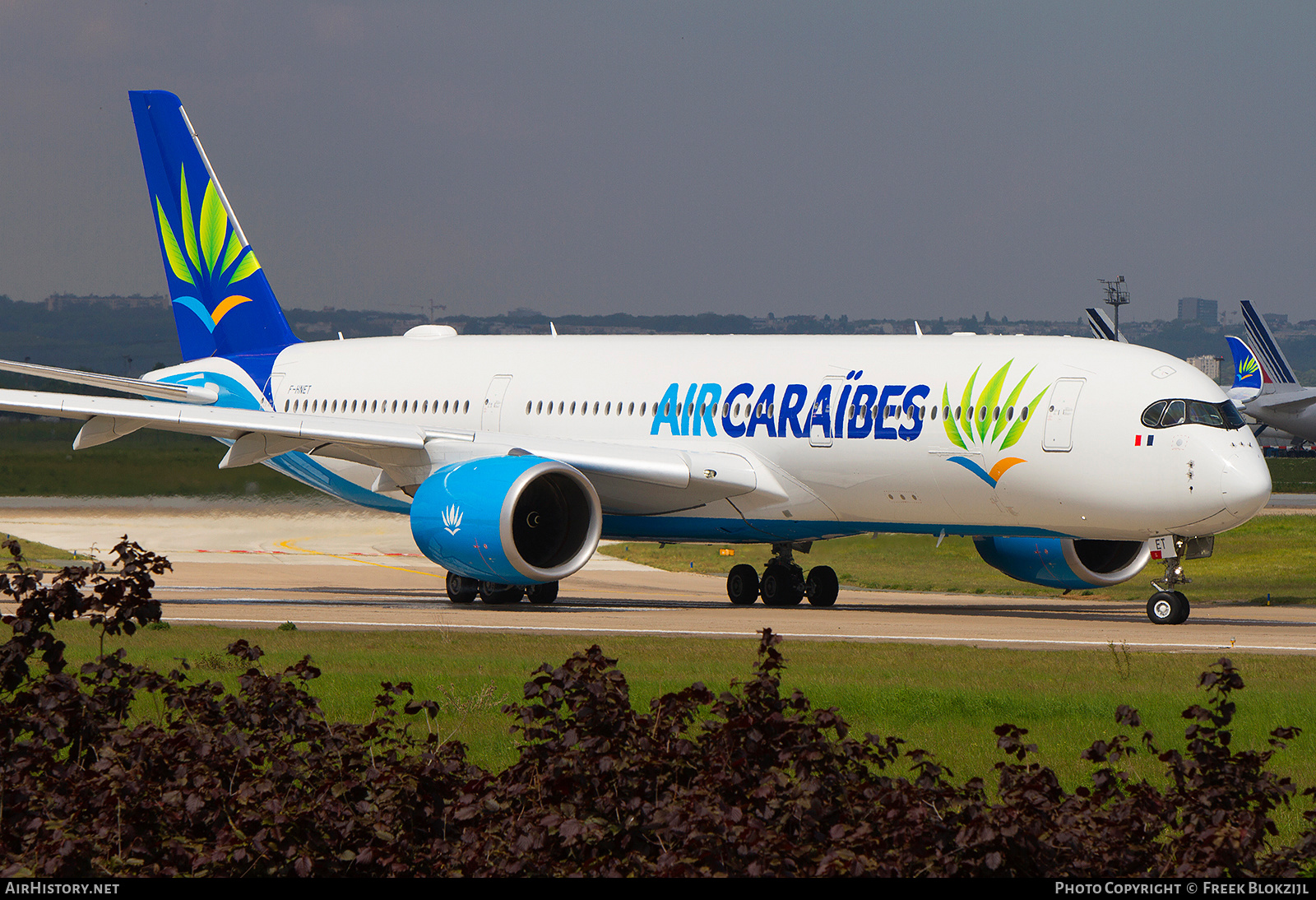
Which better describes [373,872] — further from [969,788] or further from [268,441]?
[268,441]

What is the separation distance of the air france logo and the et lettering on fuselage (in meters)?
4.30

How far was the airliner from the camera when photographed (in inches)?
864

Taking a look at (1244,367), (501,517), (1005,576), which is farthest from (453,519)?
(1244,367)

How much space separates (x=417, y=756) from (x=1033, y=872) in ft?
11.1

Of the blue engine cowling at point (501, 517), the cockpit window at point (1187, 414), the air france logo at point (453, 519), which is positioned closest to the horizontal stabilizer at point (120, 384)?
the blue engine cowling at point (501, 517)

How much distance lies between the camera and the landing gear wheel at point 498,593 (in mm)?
26406

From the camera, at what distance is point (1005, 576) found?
114 ft

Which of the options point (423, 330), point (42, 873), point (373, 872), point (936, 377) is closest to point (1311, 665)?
point (936, 377)

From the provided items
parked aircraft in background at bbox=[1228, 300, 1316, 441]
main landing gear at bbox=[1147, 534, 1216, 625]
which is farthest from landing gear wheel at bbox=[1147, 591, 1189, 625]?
parked aircraft in background at bbox=[1228, 300, 1316, 441]

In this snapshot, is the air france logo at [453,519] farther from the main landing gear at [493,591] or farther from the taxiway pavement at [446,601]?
the main landing gear at [493,591]

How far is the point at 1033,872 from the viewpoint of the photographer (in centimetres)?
711

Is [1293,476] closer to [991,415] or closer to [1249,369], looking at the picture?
[1249,369]

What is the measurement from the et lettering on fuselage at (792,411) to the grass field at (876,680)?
5.97 metres

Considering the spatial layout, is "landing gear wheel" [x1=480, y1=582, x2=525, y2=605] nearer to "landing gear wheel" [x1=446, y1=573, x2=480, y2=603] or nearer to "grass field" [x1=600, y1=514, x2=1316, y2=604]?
"landing gear wheel" [x1=446, y1=573, x2=480, y2=603]
